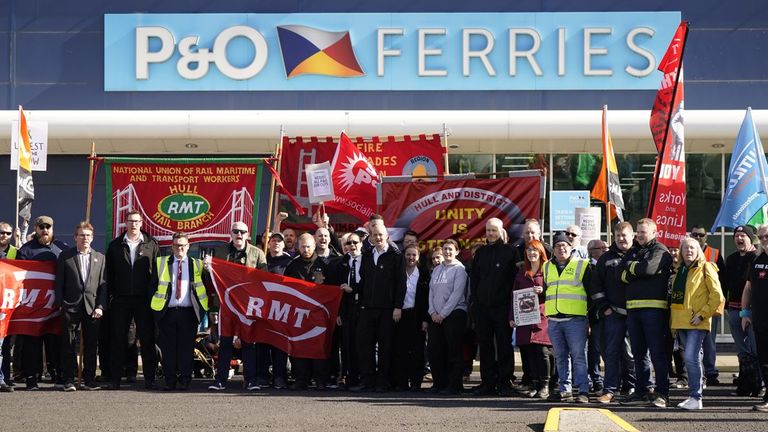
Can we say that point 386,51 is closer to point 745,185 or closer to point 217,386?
point 745,185

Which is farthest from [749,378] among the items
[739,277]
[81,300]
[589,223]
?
[81,300]

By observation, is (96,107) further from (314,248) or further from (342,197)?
(314,248)

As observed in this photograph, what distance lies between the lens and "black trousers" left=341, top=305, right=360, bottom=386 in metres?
14.4

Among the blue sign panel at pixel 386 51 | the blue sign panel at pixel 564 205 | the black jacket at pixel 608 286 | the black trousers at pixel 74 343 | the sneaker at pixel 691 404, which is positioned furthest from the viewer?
the blue sign panel at pixel 386 51

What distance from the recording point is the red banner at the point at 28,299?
1426 centimetres

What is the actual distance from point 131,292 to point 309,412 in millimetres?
3719

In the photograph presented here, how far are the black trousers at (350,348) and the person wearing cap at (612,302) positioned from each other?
115 inches

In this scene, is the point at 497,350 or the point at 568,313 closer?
the point at 568,313

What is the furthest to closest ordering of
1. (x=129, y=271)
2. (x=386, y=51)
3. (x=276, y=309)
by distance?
(x=386, y=51), (x=276, y=309), (x=129, y=271)

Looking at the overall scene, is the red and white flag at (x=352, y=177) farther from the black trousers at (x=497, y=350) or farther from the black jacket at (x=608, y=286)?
the black jacket at (x=608, y=286)

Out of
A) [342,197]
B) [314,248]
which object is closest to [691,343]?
[314,248]

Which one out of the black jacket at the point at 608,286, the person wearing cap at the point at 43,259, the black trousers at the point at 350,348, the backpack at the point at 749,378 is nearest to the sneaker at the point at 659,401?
the black jacket at the point at 608,286

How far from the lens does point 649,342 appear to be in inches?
488

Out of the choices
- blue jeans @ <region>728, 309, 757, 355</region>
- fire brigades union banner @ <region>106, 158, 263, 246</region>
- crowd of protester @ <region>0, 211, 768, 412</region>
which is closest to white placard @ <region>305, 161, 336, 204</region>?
fire brigades union banner @ <region>106, 158, 263, 246</region>
